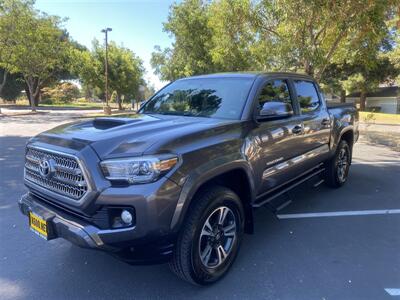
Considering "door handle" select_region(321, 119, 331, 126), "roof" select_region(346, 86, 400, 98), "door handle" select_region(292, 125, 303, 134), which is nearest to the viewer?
"door handle" select_region(292, 125, 303, 134)

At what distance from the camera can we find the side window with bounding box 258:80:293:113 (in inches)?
146

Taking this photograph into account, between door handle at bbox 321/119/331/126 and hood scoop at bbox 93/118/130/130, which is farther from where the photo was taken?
door handle at bbox 321/119/331/126

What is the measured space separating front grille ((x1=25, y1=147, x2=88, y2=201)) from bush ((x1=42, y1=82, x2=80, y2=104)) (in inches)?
2313

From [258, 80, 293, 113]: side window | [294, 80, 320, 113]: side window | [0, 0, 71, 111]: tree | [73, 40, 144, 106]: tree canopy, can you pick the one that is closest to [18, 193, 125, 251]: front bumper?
[258, 80, 293, 113]: side window

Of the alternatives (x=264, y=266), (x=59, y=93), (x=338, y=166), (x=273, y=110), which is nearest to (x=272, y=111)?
(x=273, y=110)

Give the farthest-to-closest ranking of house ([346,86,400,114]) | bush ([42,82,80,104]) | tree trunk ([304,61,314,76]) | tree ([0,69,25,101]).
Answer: bush ([42,82,80,104]) → tree ([0,69,25,101]) → house ([346,86,400,114]) → tree trunk ([304,61,314,76])

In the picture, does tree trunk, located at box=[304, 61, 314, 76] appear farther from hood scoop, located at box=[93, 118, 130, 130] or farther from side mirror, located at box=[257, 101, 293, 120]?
hood scoop, located at box=[93, 118, 130, 130]

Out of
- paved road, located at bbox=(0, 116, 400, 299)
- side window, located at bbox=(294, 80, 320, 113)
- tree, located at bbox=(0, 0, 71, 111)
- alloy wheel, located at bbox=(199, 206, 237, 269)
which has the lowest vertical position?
paved road, located at bbox=(0, 116, 400, 299)

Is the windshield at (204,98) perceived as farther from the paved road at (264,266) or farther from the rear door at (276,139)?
the paved road at (264,266)

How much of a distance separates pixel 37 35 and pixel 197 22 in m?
13.4

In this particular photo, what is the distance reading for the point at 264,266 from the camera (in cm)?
331

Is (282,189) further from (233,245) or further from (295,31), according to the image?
(295,31)

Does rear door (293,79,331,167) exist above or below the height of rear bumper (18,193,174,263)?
above

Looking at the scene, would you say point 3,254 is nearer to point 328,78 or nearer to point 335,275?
point 335,275
